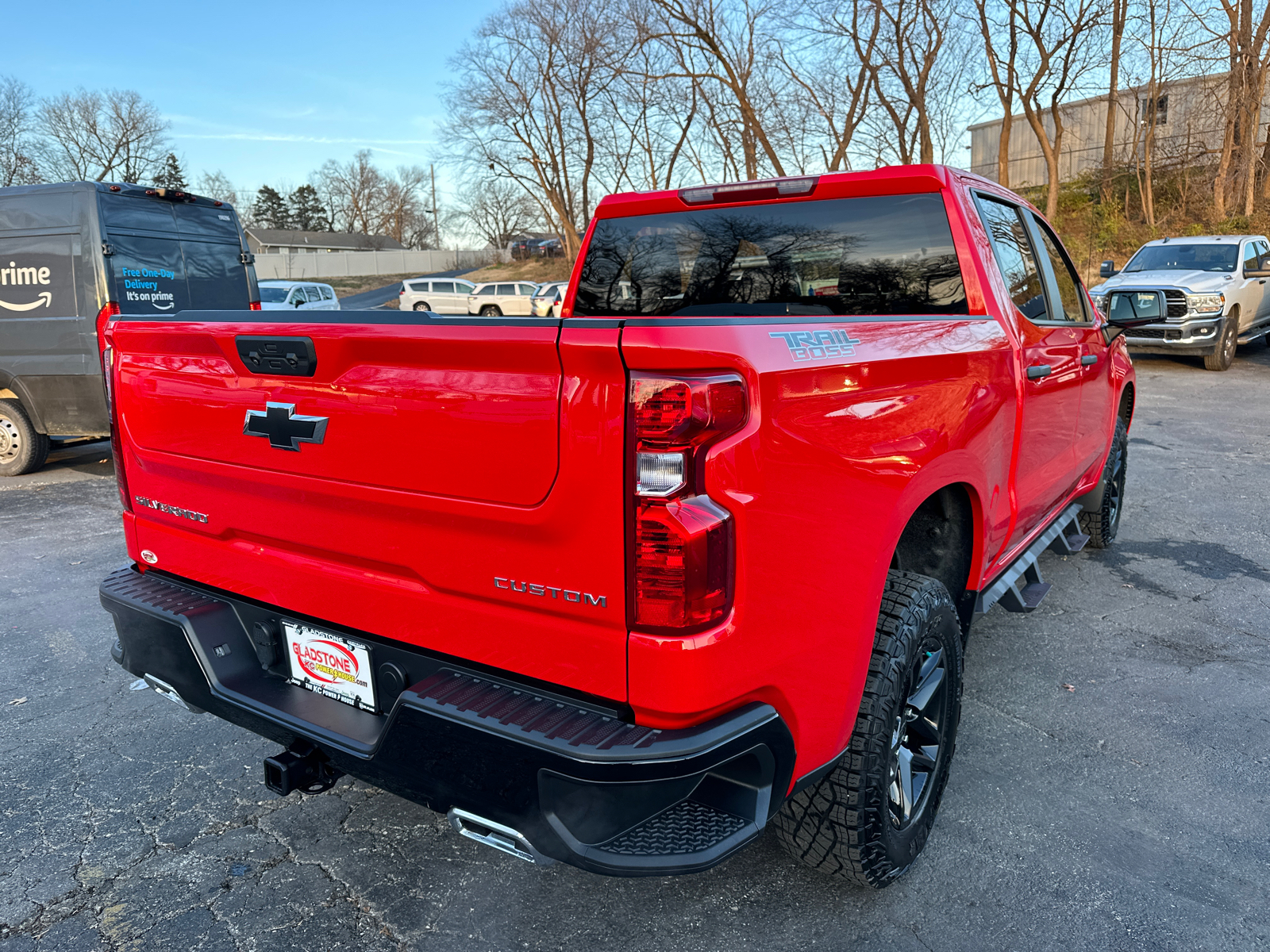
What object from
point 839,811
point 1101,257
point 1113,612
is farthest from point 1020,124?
point 839,811

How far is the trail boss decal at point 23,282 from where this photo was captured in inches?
299

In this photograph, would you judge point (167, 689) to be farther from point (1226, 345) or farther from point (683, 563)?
point (1226, 345)

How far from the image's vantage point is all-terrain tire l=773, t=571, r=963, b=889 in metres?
2.19

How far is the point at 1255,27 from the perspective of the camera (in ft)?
75.8

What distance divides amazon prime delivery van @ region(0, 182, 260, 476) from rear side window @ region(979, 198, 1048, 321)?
22.6ft

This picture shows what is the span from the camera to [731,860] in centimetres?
264

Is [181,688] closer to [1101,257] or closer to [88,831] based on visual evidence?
[88,831]

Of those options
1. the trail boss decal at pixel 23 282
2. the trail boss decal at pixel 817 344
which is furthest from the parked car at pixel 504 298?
the trail boss decal at pixel 817 344

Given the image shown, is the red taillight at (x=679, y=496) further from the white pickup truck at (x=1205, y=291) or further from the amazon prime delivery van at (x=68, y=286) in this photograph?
the white pickup truck at (x=1205, y=291)

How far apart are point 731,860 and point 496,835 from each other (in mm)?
1014

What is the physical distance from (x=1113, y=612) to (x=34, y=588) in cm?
593

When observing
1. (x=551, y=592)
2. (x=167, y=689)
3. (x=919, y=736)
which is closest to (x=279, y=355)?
(x=551, y=592)

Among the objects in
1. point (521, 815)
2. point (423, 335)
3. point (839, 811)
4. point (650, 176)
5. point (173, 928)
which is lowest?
point (173, 928)

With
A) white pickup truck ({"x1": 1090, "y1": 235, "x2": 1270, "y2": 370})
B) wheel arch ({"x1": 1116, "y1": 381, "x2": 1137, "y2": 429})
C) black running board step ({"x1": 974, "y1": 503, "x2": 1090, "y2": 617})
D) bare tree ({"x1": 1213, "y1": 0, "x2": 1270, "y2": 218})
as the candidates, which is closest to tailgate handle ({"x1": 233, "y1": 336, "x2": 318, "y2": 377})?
black running board step ({"x1": 974, "y1": 503, "x2": 1090, "y2": 617})
